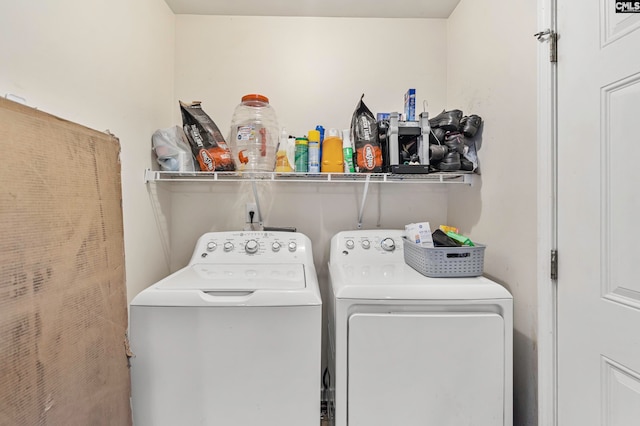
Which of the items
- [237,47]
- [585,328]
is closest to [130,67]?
[237,47]

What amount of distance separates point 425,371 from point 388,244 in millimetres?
658

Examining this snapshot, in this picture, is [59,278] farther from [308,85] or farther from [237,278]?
[308,85]

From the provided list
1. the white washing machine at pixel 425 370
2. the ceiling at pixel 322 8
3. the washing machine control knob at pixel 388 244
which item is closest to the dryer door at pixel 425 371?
the white washing machine at pixel 425 370

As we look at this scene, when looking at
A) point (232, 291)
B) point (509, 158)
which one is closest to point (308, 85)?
point (509, 158)

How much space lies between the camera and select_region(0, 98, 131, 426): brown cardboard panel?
0.77 meters

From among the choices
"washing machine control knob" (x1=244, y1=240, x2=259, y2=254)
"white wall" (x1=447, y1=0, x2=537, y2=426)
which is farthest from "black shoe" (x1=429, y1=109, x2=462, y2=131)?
"washing machine control knob" (x1=244, y1=240, x2=259, y2=254)

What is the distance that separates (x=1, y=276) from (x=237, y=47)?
1.71 metres

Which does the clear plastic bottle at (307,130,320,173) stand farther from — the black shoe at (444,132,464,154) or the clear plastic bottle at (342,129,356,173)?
the black shoe at (444,132,464,154)

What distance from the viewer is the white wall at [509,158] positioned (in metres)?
1.17

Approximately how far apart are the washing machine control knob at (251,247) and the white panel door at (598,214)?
4.31ft

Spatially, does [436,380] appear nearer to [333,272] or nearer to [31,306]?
[333,272]

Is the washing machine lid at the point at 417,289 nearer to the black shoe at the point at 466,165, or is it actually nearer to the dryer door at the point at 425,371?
the dryer door at the point at 425,371

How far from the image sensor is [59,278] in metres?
0.90

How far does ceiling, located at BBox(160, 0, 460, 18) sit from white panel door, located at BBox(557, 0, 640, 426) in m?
0.97
